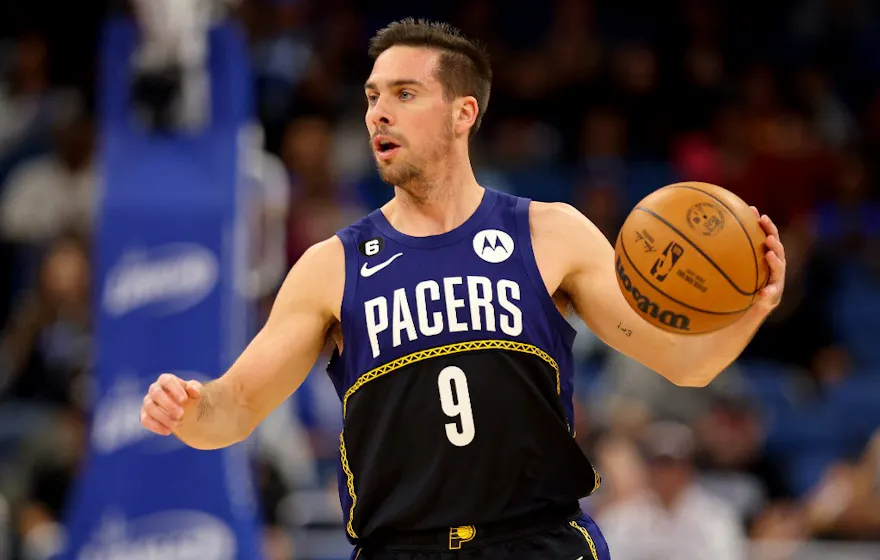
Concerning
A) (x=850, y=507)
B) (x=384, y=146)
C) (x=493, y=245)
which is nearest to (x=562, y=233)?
(x=493, y=245)

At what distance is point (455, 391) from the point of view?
3.86m

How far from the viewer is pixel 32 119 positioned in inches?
461

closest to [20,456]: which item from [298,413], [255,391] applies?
[298,413]

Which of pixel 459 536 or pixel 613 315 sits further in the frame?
pixel 613 315

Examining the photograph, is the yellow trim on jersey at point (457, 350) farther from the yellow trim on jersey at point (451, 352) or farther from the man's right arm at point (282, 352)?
the man's right arm at point (282, 352)

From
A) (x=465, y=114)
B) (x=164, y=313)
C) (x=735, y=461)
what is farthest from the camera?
(x=735, y=461)

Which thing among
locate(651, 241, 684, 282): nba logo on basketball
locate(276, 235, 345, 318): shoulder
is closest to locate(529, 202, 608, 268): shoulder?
locate(651, 241, 684, 282): nba logo on basketball

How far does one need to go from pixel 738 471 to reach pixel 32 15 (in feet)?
27.1

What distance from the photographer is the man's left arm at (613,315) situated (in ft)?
12.6

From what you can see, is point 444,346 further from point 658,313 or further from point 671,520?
point 671,520

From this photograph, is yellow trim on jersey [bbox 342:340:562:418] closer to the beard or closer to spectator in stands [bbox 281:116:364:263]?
the beard

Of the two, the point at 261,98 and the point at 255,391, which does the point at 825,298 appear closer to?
the point at 261,98

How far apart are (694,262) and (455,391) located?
783 mm

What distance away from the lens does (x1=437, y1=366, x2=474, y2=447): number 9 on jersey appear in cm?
384
